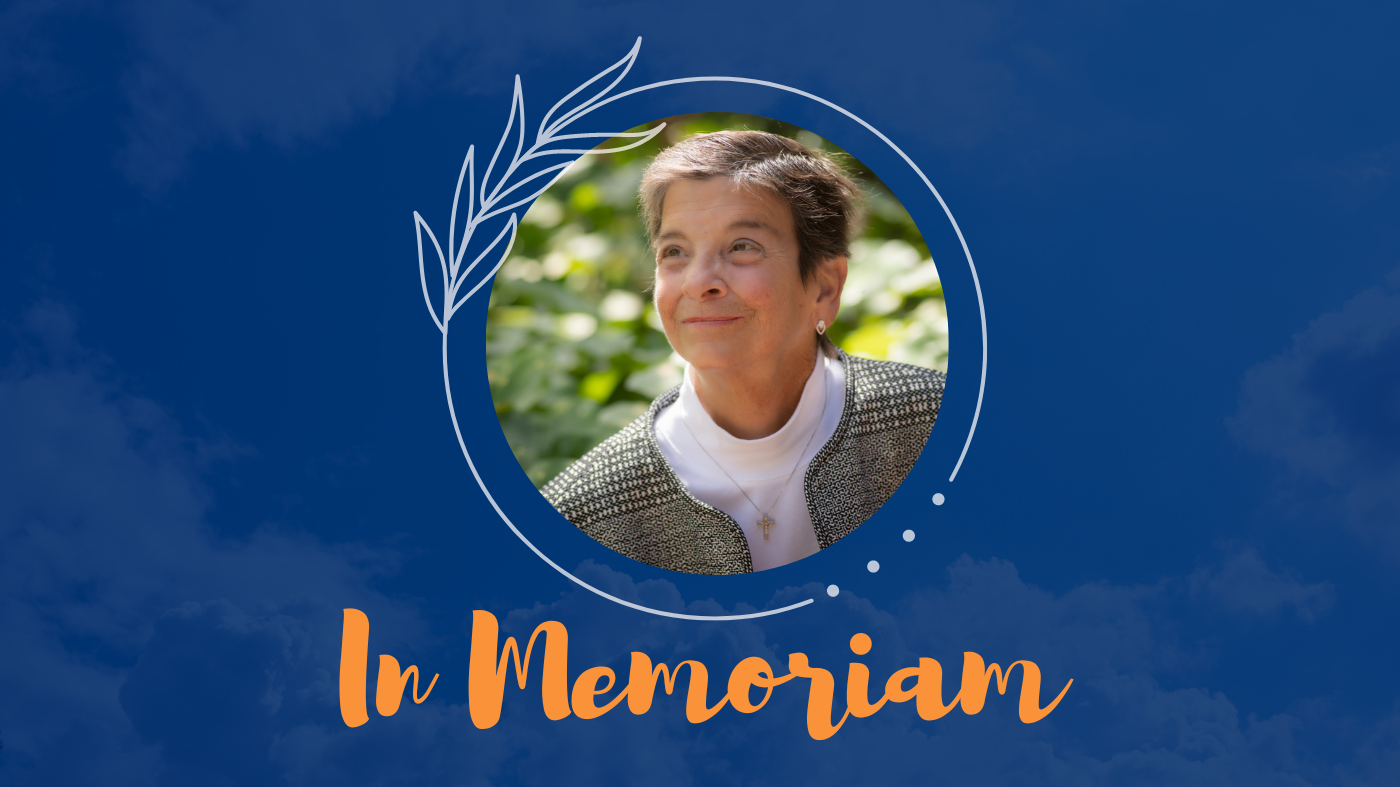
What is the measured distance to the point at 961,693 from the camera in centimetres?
196

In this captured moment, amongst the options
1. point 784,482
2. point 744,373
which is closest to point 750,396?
point 744,373

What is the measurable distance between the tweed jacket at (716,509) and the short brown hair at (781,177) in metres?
0.35

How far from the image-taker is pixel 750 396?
244 cm

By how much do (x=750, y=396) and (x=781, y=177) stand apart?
1.81 ft

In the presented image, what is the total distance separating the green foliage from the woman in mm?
134

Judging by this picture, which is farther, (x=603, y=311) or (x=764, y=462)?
(x=603, y=311)

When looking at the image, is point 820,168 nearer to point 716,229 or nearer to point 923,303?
point 716,229

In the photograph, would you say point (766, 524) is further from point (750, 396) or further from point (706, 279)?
point (706, 279)

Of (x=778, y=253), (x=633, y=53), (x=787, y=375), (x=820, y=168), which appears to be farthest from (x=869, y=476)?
(x=633, y=53)

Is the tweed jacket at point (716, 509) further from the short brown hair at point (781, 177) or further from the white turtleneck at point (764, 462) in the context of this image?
the short brown hair at point (781, 177)

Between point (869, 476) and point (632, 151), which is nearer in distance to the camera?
point (869, 476)

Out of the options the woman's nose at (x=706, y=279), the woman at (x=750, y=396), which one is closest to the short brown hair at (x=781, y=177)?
the woman at (x=750, y=396)

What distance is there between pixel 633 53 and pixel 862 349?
3.54ft

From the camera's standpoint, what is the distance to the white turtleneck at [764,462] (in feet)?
7.75
